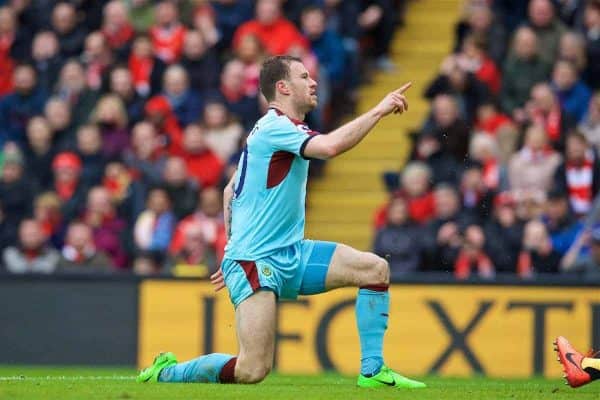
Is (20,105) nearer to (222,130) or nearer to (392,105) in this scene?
(222,130)

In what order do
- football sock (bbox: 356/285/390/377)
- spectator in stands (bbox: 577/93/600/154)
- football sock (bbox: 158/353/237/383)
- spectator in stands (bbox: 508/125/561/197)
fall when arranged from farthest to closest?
spectator in stands (bbox: 577/93/600/154), spectator in stands (bbox: 508/125/561/197), football sock (bbox: 158/353/237/383), football sock (bbox: 356/285/390/377)

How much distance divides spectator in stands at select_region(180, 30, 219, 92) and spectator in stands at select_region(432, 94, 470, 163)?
287 centimetres

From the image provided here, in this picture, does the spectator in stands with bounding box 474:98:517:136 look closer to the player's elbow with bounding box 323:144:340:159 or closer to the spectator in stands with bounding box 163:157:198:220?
the spectator in stands with bounding box 163:157:198:220

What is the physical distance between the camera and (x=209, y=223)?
16.9 m

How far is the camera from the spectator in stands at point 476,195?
16047 millimetres

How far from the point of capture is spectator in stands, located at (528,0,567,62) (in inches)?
676

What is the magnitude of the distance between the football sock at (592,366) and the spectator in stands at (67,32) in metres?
10.3

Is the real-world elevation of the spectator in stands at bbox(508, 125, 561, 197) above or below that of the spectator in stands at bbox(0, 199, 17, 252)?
above

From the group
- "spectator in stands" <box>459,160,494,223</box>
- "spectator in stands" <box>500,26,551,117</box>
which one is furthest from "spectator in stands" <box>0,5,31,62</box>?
"spectator in stands" <box>459,160,494,223</box>

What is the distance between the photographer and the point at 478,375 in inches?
599

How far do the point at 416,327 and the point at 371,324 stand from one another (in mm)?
5167

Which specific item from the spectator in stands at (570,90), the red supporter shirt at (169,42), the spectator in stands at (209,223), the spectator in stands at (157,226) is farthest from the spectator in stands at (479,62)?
the spectator in stands at (157,226)

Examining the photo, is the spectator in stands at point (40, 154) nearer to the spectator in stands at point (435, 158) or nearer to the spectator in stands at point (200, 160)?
the spectator in stands at point (200, 160)

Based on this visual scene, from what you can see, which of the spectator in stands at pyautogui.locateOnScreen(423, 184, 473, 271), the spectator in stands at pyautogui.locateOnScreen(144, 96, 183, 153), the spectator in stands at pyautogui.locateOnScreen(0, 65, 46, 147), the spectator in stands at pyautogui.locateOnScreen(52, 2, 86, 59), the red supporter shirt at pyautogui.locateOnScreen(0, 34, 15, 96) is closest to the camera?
the spectator in stands at pyautogui.locateOnScreen(423, 184, 473, 271)
